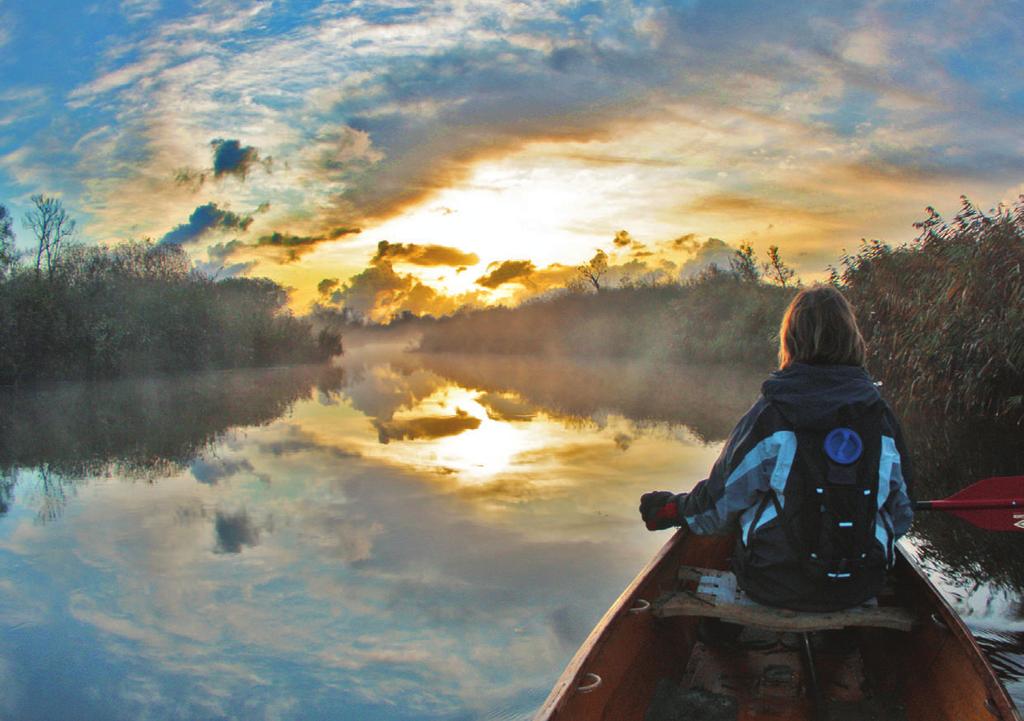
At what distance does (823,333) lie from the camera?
7.66ft

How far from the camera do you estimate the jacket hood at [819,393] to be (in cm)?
221

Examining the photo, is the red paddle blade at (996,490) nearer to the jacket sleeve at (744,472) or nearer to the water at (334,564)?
the water at (334,564)

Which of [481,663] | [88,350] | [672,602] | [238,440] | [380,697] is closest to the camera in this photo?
[672,602]

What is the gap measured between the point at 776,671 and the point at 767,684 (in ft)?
0.29

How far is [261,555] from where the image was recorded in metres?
4.97

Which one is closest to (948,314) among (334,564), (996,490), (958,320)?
(958,320)

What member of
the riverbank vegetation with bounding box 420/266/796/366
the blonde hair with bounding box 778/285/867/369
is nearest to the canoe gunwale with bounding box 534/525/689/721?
the blonde hair with bounding box 778/285/867/369

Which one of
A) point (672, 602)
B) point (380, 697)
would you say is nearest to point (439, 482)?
point (380, 697)

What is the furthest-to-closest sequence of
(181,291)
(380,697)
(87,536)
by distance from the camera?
(181,291)
(87,536)
(380,697)

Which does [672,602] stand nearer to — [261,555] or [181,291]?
[261,555]

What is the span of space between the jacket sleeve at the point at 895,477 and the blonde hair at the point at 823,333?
0.21 metres

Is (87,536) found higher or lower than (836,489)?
lower

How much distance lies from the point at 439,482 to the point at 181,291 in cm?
1928

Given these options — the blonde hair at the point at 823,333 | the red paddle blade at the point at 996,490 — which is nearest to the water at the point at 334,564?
A: the red paddle blade at the point at 996,490
